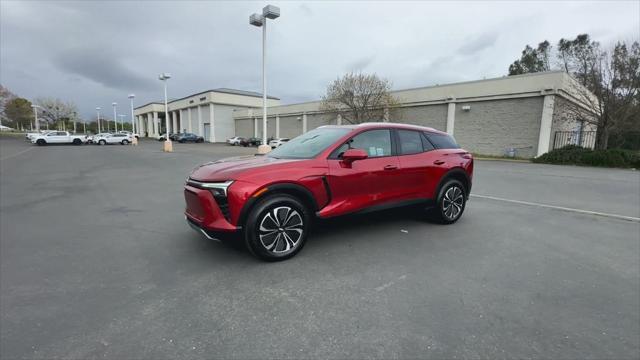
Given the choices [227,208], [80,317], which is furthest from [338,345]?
[80,317]

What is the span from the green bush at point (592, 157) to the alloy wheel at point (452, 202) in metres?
17.2

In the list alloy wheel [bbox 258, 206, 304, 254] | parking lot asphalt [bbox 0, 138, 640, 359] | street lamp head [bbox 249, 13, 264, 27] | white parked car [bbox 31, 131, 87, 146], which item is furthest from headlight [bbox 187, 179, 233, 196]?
white parked car [bbox 31, 131, 87, 146]

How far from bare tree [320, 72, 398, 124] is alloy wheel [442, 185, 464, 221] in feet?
77.7

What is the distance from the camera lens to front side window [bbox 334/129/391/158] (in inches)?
174

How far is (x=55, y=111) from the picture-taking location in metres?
71.6

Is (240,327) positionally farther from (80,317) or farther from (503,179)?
(503,179)

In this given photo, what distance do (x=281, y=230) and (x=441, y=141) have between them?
3.38m

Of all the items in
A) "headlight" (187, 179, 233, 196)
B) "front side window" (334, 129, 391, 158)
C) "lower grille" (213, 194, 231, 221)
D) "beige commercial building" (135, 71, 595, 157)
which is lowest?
"lower grille" (213, 194, 231, 221)

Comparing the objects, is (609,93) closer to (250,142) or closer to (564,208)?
(564,208)

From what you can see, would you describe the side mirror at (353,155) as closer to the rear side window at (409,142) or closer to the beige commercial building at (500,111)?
the rear side window at (409,142)

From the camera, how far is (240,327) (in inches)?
101

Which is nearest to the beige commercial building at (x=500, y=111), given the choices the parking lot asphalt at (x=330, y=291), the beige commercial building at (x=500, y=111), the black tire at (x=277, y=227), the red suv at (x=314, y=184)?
the beige commercial building at (x=500, y=111)

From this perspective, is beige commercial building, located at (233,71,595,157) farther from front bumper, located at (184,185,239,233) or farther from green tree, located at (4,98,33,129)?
green tree, located at (4,98,33,129)

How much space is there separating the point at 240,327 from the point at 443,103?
87.4 ft
